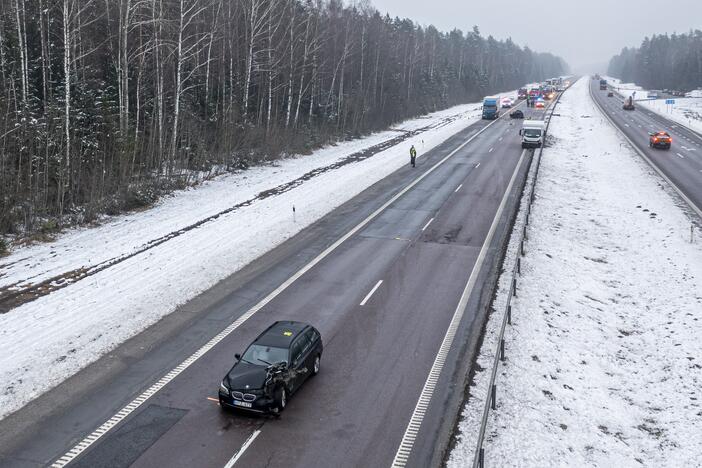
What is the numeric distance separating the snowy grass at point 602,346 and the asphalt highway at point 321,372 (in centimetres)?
135

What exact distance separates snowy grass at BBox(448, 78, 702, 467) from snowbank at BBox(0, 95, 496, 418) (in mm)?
10125

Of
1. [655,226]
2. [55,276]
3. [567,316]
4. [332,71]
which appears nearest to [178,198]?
[55,276]

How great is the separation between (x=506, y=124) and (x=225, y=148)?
4585cm

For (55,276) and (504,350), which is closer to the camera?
(504,350)

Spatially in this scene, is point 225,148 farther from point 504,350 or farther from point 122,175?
point 504,350

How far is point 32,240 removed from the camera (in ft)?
80.8

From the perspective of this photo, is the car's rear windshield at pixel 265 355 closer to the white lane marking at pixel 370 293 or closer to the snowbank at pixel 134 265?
the snowbank at pixel 134 265

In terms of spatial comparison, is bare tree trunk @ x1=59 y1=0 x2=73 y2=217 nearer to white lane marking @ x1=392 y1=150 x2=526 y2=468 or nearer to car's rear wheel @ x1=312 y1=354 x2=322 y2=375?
car's rear wheel @ x1=312 y1=354 x2=322 y2=375

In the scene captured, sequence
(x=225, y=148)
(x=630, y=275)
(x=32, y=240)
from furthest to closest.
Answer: (x=225, y=148) → (x=32, y=240) → (x=630, y=275)

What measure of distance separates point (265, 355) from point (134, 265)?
10781 millimetres

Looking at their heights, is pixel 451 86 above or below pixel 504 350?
above

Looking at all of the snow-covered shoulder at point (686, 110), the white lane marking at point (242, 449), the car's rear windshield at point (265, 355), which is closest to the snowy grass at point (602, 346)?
the white lane marking at point (242, 449)

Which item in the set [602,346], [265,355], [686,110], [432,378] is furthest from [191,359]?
[686,110]

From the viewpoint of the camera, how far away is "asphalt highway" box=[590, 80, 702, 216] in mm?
38094
